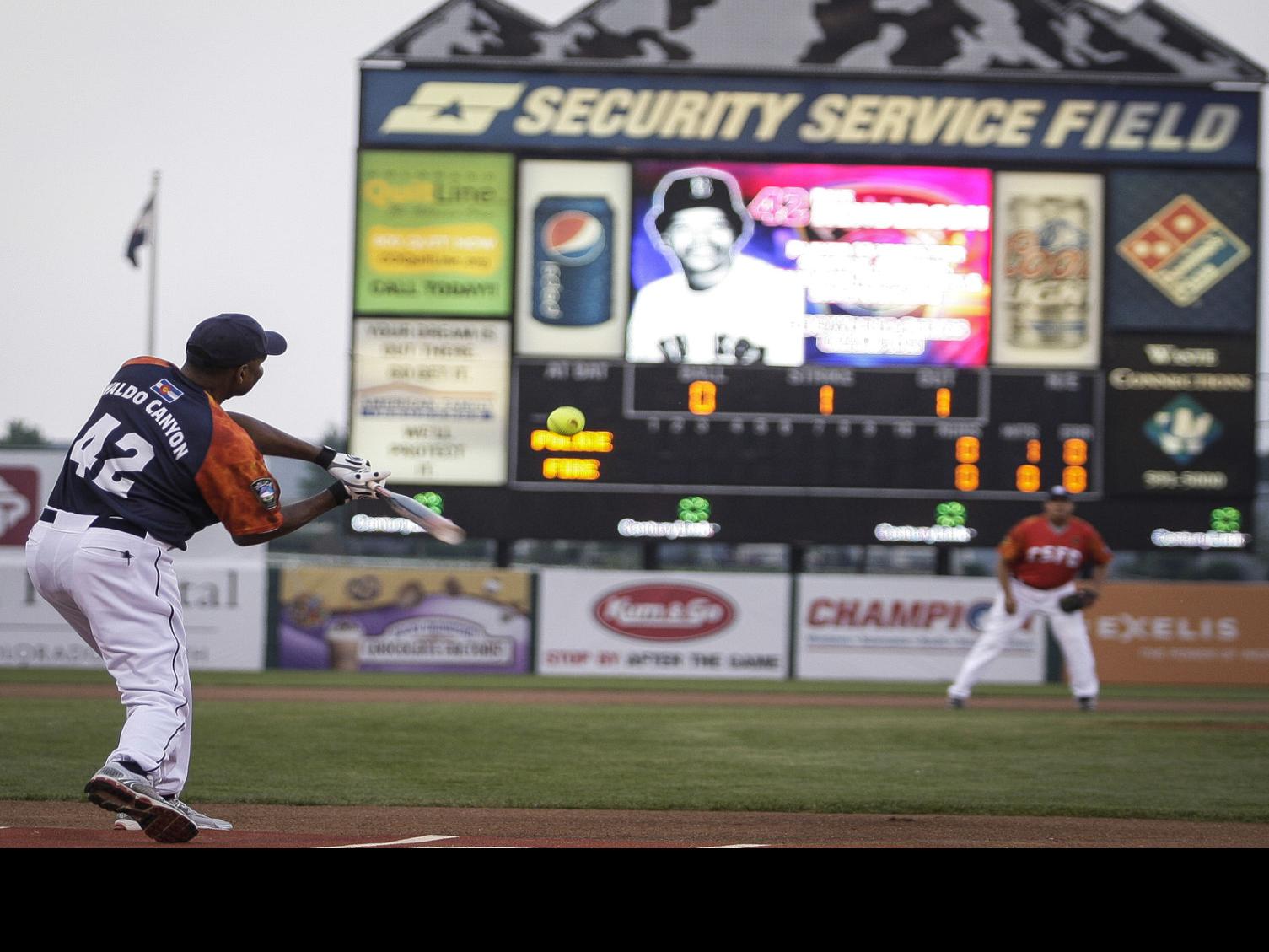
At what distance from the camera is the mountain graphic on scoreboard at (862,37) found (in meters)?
20.7

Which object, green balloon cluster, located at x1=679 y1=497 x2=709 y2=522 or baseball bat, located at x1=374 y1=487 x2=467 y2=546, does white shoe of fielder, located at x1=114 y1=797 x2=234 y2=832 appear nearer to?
baseball bat, located at x1=374 y1=487 x2=467 y2=546

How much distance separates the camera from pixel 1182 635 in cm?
2111

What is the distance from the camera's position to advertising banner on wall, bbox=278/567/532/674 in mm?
20453

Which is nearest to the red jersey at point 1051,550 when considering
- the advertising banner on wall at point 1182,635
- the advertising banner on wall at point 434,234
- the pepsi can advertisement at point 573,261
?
the advertising banner on wall at point 1182,635

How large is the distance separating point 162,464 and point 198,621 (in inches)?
602

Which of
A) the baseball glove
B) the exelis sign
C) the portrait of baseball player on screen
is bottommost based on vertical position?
the baseball glove

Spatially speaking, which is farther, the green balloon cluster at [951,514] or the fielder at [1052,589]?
the green balloon cluster at [951,514]

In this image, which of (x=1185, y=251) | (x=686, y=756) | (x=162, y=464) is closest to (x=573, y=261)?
(x=1185, y=251)

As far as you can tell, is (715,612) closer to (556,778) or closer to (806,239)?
(806,239)

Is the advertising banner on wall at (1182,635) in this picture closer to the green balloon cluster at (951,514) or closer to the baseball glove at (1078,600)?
the green balloon cluster at (951,514)

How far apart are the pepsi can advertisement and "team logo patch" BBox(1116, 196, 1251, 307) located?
6.53 meters

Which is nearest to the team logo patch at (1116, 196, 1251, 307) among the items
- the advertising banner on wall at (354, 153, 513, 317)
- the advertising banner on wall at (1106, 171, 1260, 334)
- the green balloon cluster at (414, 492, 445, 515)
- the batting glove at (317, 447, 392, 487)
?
the advertising banner on wall at (1106, 171, 1260, 334)

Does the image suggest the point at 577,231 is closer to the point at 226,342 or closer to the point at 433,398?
the point at 433,398

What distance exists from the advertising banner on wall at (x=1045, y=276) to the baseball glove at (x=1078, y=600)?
5.31 m
